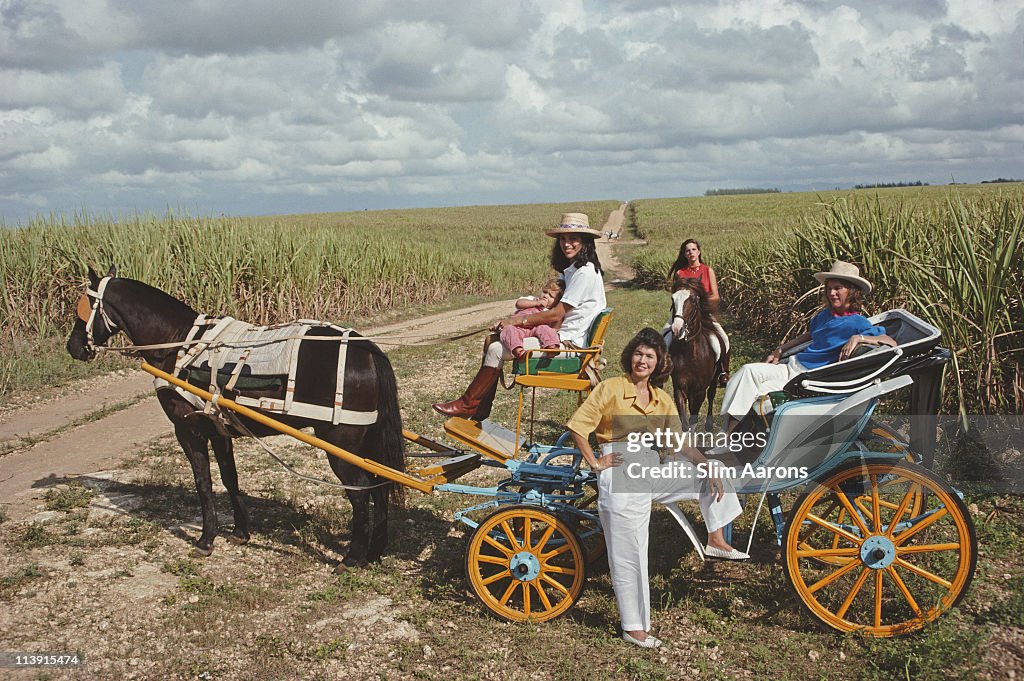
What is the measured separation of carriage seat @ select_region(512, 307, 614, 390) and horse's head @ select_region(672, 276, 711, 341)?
2192 mm

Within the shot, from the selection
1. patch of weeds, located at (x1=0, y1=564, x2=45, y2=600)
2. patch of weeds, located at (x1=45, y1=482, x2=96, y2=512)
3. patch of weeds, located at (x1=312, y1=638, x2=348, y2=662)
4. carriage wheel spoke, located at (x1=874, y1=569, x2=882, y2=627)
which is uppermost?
carriage wheel spoke, located at (x1=874, y1=569, x2=882, y2=627)

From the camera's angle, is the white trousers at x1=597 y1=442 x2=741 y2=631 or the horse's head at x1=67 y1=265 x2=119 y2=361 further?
the horse's head at x1=67 y1=265 x2=119 y2=361

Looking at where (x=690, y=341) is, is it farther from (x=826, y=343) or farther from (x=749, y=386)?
(x=749, y=386)

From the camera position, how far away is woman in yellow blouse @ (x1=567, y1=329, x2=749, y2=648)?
12.8 feet

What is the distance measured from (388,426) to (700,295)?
383cm

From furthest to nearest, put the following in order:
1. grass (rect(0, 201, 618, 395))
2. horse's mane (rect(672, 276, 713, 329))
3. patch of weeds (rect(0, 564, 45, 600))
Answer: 1. grass (rect(0, 201, 618, 395))
2. horse's mane (rect(672, 276, 713, 329))
3. patch of weeds (rect(0, 564, 45, 600))

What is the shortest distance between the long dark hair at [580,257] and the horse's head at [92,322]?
11.4ft

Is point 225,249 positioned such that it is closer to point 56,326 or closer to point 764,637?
point 56,326

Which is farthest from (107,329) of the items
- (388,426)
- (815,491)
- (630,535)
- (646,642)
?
(815,491)

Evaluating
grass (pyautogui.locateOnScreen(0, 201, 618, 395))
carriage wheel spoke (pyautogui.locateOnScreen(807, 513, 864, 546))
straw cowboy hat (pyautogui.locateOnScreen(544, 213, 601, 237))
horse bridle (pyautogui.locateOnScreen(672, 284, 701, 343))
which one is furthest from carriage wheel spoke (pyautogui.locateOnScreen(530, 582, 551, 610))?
grass (pyautogui.locateOnScreen(0, 201, 618, 395))

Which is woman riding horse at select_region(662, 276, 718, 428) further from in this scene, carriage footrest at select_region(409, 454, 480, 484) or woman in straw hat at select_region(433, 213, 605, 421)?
carriage footrest at select_region(409, 454, 480, 484)

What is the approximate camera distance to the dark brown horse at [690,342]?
712 centimetres

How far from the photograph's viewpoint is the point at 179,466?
747cm

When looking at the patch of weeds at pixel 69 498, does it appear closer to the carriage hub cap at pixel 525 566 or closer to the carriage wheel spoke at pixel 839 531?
the carriage hub cap at pixel 525 566
